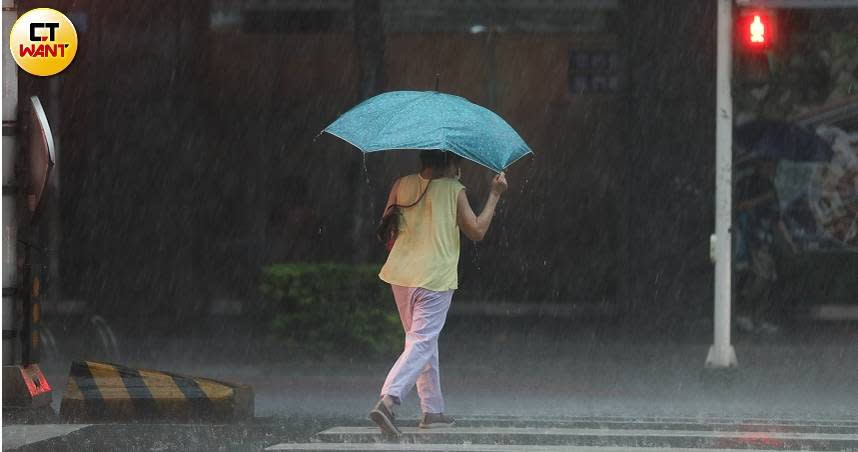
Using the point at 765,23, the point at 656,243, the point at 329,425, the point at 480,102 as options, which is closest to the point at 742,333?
the point at 656,243

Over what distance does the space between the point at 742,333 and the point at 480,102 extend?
12.0ft

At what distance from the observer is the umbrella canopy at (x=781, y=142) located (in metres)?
16.1

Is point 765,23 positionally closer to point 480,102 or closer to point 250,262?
point 480,102

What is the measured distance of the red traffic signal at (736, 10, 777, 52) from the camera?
38.9 feet

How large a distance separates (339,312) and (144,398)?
4094mm

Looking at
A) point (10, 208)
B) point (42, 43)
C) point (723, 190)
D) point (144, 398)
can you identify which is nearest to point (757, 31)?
point (723, 190)

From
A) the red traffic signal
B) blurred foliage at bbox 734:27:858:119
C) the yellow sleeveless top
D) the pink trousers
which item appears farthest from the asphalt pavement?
the red traffic signal

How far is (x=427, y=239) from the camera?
29.6ft

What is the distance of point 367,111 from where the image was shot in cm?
916

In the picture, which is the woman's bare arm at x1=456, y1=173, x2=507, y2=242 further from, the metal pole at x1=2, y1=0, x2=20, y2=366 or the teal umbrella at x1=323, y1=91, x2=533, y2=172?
the metal pole at x1=2, y1=0, x2=20, y2=366

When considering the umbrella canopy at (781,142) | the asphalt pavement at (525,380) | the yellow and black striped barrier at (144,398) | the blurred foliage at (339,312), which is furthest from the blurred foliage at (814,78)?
the yellow and black striped barrier at (144,398)

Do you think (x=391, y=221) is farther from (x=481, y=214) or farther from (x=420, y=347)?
(x=420, y=347)

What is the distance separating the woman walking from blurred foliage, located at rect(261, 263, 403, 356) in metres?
4.33

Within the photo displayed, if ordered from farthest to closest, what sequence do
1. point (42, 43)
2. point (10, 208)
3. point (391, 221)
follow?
point (42, 43), point (10, 208), point (391, 221)
